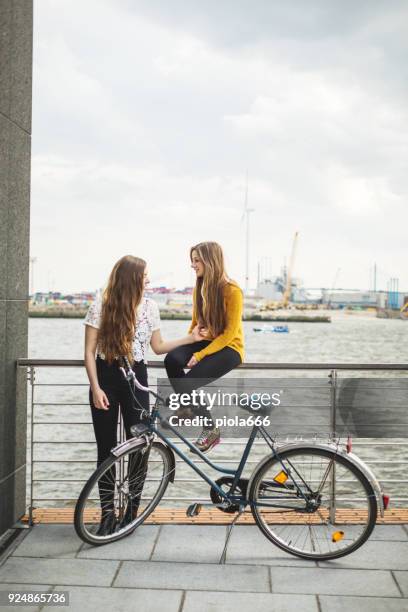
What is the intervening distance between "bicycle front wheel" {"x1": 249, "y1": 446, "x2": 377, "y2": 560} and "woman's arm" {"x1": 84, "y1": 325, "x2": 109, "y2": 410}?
2.90ft

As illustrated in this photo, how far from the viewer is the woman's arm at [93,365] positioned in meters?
3.41

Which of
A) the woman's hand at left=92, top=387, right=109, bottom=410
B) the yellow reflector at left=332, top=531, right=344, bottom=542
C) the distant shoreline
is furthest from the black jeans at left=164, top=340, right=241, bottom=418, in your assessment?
the distant shoreline

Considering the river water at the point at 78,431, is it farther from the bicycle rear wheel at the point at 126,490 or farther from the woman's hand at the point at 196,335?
the woman's hand at the point at 196,335

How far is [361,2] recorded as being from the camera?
5027mm

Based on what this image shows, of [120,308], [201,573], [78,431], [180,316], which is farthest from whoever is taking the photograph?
[180,316]

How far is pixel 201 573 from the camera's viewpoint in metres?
3.21

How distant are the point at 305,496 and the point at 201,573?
2.16 feet

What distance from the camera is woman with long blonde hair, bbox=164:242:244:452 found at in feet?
11.3

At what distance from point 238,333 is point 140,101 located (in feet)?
277

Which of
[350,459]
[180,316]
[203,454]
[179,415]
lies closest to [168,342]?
[179,415]

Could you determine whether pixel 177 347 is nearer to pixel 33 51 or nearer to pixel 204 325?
pixel 204 325

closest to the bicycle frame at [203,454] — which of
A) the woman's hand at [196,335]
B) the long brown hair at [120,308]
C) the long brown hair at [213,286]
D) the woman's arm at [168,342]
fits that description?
the long brown hair at [120,308]

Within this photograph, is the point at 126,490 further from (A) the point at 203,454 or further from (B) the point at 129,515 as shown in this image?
(A) the point at 203,454

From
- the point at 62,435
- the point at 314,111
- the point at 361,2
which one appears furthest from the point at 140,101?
the point at 361,2
